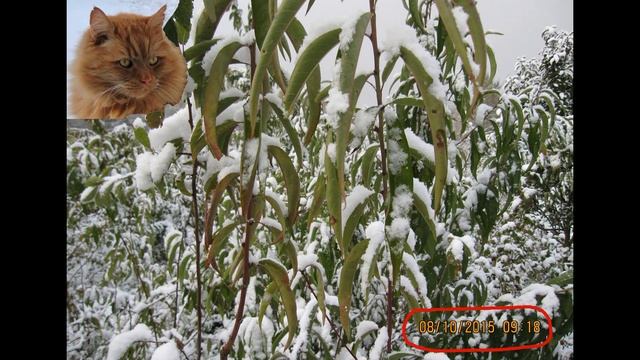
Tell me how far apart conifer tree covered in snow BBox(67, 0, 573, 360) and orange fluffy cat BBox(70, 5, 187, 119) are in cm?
2

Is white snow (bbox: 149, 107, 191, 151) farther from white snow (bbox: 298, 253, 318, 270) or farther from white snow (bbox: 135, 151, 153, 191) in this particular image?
white snow (bbox: 298, 253, 318, 270)

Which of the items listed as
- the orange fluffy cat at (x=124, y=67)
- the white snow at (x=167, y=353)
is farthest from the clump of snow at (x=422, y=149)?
the white snow at (x=167, y=353)

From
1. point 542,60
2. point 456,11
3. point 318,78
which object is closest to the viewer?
point 456,11

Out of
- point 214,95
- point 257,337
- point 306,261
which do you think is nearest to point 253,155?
point 214,95

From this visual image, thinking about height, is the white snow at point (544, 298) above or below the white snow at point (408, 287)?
below

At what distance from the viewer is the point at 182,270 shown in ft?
2.16

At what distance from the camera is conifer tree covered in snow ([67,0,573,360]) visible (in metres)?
0.33

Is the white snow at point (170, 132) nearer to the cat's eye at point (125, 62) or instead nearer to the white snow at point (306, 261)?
the cat's eye at point (125, 62)

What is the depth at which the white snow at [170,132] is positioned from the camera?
0.49 metres

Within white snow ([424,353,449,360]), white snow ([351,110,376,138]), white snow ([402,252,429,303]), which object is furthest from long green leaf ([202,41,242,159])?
white snow ([424,353,449,360])

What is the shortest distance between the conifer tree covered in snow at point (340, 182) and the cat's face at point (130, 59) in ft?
0.05
